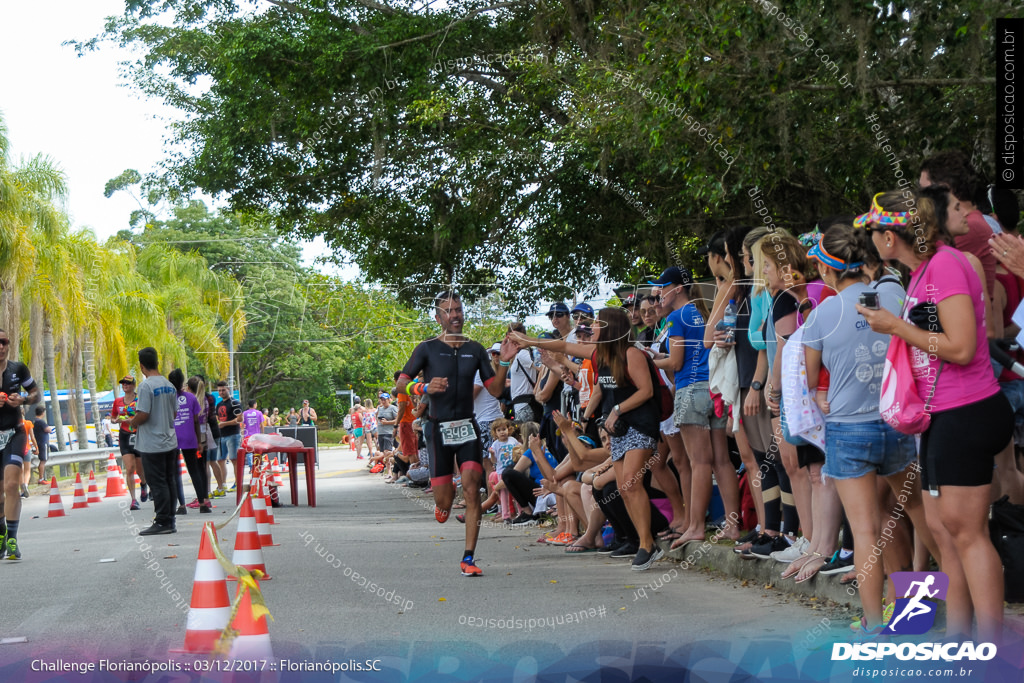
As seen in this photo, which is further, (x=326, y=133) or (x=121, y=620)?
(x=326, y=133)

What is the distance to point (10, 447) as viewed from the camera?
34.4 feet

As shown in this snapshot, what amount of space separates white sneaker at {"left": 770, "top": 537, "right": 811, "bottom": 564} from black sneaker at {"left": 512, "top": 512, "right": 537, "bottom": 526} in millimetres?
6094

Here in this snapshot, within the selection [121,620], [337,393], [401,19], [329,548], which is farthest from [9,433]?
[337,393]

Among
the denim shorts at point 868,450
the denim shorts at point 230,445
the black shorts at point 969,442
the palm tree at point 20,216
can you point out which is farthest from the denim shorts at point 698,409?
the palm tree at point 20,216

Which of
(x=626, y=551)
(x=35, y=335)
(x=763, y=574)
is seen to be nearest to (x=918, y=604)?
(x=763, y=574)

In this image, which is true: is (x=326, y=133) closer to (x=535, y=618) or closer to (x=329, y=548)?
(x=329, y=548)

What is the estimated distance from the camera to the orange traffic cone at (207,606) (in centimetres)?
536

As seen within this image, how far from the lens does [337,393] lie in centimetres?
7481

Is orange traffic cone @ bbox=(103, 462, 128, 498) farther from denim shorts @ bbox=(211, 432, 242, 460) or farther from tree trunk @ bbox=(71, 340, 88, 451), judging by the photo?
tree trunk @ bbox=(71, 340, 88, 451)

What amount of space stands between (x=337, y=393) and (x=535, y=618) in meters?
69.0

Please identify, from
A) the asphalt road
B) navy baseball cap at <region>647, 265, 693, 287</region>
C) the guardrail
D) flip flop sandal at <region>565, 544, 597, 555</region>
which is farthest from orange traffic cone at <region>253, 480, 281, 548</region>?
the guardrail

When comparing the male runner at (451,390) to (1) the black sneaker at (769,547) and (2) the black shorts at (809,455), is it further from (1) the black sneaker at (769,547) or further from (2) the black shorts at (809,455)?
(2) the black shorts at (809,455)

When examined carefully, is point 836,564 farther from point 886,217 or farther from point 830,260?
point 886,217

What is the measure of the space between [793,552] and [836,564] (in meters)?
0.50
